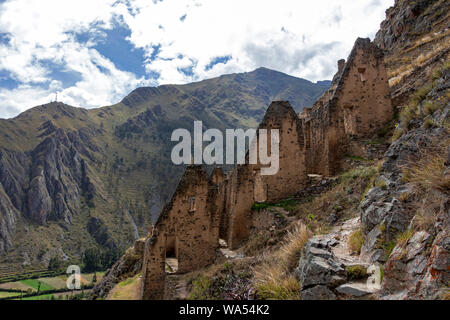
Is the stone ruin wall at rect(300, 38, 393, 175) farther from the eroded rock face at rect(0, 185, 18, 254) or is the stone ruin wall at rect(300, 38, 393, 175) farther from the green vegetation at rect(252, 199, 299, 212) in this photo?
the eroded rock face at rect(0, 185, 18, 254)

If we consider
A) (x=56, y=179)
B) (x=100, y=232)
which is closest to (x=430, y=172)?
(x=100, y=232)

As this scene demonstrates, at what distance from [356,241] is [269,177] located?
406 inches

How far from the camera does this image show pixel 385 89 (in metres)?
20.3

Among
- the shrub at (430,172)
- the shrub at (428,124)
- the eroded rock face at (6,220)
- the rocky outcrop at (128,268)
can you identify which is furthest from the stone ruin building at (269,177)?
the eroded rock face at (6,220)

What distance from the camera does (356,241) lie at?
268 inches

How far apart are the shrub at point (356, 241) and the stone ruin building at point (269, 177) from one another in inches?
388

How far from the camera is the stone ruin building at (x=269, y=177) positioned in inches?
616

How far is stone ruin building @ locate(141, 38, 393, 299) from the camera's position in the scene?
15656 mm

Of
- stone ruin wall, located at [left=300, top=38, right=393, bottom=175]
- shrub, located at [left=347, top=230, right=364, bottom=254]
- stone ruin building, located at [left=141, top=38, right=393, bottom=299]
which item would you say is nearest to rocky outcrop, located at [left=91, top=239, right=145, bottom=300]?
stone ruin building, located at [left=141, top=38, right=393, bottom=299]

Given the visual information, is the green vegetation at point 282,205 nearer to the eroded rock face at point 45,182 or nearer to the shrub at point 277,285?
the shrub at point 277,285

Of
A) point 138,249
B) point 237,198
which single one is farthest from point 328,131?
point 138,249

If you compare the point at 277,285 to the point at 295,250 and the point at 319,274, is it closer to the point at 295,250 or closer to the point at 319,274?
the point at 319,274

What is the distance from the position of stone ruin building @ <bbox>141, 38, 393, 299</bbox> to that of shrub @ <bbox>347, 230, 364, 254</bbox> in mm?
9854
